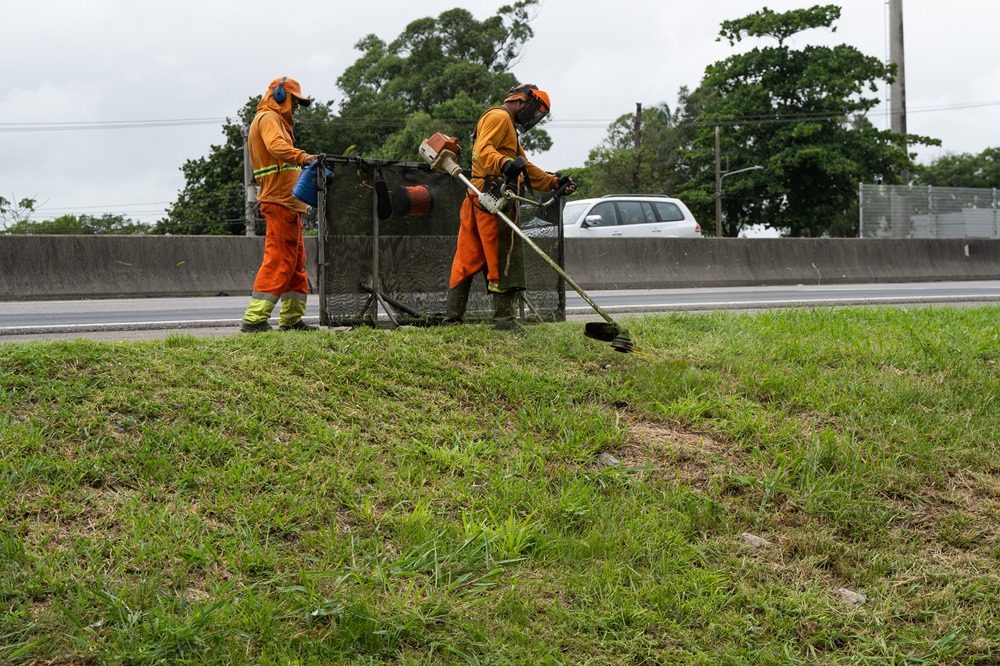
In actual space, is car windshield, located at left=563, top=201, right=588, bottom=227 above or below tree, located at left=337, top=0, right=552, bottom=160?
below

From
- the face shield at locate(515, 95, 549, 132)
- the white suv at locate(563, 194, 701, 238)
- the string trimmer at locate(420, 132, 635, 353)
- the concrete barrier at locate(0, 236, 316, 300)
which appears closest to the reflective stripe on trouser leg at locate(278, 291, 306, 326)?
the string trimmer at locate(420, 132, 635, 353)

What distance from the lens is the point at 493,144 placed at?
6824 millimetres

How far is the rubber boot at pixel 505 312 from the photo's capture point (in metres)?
6.79

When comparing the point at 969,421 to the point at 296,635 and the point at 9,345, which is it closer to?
the point at 296,635

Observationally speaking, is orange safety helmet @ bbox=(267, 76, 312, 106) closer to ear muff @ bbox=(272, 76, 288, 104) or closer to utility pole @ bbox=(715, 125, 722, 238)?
ear muff @ bbox=(272, 76, 288, 104)

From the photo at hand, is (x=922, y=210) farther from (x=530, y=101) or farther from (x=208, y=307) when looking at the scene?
(x=530, y=101)

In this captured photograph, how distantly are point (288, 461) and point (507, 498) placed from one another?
948mm

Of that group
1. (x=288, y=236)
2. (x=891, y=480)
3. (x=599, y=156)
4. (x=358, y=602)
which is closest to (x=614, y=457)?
(x=891, y=480)

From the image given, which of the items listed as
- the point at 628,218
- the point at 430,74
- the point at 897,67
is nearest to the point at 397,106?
the point at 430,74

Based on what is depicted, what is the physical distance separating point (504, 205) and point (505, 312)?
724 mm

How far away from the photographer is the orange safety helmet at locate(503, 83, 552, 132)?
272 inches

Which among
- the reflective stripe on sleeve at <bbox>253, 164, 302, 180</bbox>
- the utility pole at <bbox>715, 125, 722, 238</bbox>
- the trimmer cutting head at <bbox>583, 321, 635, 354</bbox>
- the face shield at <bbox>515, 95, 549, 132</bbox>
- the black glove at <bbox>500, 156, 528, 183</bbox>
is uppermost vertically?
the utility pole at <bbox>715, 125, 722, 238</bbox>

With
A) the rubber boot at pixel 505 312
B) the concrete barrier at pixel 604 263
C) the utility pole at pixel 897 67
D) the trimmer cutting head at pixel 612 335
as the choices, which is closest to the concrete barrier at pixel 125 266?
the concrete barrier at pixel 604 263

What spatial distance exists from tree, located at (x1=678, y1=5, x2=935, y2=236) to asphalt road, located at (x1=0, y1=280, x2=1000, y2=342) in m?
30.2
